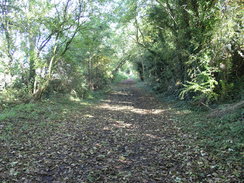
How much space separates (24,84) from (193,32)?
10.1 meters

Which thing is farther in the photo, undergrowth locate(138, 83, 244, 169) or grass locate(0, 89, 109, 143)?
grass locate(0, 89, 109, 143)

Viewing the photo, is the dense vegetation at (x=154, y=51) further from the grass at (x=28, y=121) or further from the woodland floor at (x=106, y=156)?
the woodland floor at (x=106, y=156)

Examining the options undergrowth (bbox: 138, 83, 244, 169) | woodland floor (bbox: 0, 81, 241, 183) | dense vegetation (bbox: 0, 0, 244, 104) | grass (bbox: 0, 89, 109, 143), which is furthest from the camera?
dense vegetation (bbox: 0, 0, 244, 104)

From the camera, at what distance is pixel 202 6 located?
30.0 feet

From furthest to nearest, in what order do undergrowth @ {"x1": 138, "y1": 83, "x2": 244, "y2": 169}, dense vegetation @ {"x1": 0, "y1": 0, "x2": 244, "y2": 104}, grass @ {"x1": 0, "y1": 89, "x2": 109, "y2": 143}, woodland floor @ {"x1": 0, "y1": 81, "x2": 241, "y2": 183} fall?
dense vegetation @ {"x1": 0, "y1": 0, "x2": 244, "y2": 104} → grass @ {"x1": 0, "y1": 89, "x2": 109, "y2": 143} → undergrowth @ {"x1": 138, "y1": 83, "x2": 244, "y2": 169} → woodland floor @ {"x1": 0, "y1": 81, "x2": 241, "y2": 183}

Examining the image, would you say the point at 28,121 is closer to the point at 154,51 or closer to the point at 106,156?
the point at 106,156

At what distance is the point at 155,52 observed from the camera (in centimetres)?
1562

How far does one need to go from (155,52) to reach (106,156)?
12178mm

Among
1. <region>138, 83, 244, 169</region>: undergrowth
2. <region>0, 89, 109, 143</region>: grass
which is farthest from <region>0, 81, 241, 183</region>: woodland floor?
<region>138, 83, 244, 169</region>: undergrowth

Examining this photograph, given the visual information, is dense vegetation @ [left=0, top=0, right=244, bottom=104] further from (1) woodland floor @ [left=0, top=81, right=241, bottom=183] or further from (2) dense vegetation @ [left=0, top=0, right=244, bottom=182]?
(1) woodland floor @ [left=0, top=81, right=241, bottom=183]

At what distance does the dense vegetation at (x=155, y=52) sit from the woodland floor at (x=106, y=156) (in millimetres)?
324

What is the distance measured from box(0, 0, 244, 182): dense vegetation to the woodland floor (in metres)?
0.32

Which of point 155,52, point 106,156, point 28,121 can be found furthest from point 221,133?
point 155,52

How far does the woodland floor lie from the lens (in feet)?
12.7
